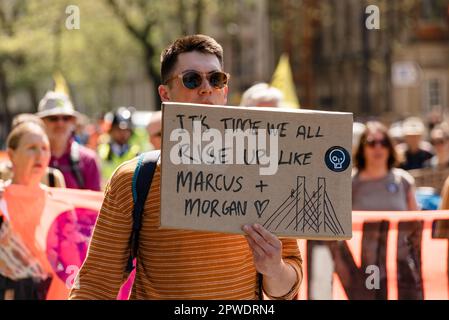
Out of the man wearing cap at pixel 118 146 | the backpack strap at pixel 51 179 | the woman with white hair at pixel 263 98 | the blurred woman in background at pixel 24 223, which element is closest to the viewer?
the blurred woman in background at pixel 24 223

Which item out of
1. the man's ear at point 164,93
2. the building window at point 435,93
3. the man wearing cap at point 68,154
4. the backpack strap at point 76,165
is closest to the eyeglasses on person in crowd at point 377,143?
the man wearing cap at point 68,154

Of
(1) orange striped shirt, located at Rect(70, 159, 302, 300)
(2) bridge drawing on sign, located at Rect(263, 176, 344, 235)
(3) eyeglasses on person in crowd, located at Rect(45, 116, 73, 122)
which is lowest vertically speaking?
(1) orange striped shirt, located at Rect(70, 159, 302, 300)

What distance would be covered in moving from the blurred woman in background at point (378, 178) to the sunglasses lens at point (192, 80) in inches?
168

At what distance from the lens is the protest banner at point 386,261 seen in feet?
20.5

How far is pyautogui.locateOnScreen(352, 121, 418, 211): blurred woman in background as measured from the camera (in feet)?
25.2

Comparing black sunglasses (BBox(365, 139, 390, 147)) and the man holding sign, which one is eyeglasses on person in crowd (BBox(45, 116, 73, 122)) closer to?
black sunglasses (BBox(365, 139, 390, 147))

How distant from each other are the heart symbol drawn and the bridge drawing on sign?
0.03 metres

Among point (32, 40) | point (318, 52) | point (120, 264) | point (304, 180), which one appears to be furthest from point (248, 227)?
point (318, 52)

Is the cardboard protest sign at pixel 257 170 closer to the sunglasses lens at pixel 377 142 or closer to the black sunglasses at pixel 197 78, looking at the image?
the black sunglasses at pixel 197 78

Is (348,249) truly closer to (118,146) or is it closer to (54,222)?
(54,222)

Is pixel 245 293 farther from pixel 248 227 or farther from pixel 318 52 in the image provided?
pixel 318 52

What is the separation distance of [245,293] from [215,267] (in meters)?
0.15

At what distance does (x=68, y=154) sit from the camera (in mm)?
7871

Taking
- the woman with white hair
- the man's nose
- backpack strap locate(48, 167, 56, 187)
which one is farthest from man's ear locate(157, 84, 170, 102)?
the woman with white hair
